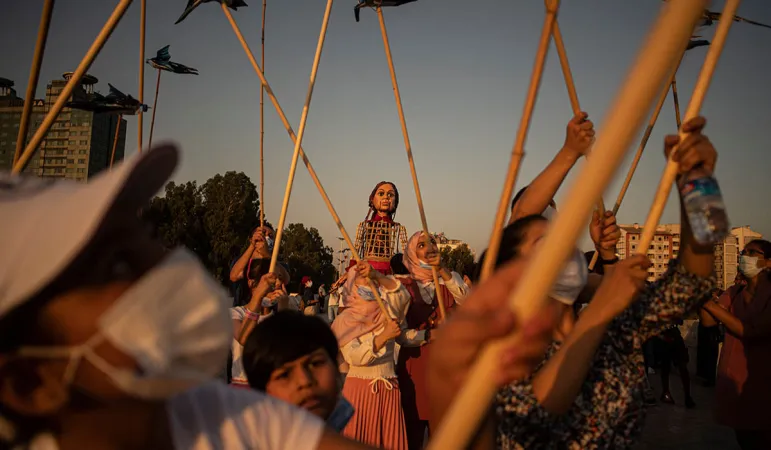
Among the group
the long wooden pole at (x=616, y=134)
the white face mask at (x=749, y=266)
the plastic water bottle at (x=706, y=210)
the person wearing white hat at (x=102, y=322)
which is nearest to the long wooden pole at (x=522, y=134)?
the plastic water bottle at (x=706, y=210)

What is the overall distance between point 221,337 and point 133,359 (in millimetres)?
146

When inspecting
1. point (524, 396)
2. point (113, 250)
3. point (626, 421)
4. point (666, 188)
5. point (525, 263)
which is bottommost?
point (626, 421)

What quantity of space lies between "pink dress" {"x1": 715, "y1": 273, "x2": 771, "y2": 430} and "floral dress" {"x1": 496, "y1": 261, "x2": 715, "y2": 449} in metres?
3.10

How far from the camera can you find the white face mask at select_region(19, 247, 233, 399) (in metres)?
0.92

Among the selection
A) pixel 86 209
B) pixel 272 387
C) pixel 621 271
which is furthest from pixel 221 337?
pixel 272 387

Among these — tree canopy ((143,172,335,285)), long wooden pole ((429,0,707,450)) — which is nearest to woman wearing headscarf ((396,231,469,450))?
long wooden pole ((429,0,707,450))

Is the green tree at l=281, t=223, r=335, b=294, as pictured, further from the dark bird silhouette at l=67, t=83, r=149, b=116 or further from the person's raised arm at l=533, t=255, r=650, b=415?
the person's raised arm at l=533, t=255, r=650, b=415

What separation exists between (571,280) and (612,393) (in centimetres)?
45

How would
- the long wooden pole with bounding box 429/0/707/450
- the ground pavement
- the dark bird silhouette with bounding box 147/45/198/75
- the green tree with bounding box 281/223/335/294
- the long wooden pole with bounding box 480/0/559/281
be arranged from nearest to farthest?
the long wooden pole with bounding box 429/0/707/450 → the long wooden pole with bounding box 480/0/559/281 → the ground pavement → the dark bird silhouette with bounding box 147/45/198/75 → the green tree with bounding box 281/223/335/294

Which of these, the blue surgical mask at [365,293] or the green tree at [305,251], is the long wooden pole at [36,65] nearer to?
the blue surgical mask at [365,293]

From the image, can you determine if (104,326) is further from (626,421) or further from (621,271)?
(626,421)

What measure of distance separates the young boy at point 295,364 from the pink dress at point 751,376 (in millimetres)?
3759

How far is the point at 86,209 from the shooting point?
0.93 metres

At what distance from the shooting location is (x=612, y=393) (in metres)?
2.07
